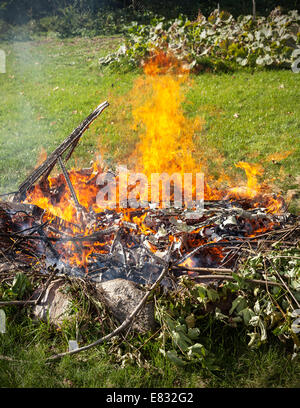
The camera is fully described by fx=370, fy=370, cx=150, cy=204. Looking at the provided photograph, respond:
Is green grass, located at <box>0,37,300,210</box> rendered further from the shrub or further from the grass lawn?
the shrub

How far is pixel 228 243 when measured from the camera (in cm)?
346

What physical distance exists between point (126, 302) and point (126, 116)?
18.8 ft

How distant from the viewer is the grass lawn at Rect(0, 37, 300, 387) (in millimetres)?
2744

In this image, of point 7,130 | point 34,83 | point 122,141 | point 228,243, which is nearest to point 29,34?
point 34,83

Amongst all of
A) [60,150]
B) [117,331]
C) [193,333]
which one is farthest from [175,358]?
[60,150]

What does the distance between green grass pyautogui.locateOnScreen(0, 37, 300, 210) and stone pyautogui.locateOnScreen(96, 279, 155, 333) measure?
316 centimetres

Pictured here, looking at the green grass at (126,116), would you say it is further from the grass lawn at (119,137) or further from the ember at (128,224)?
the ember at (128,224)

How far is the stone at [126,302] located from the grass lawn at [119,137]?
0.20 metres

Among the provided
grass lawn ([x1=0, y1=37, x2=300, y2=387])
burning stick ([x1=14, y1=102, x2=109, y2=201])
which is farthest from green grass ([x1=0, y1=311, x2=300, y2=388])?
burning stick ([x1=14, y1=102, x2=109, y2=201])

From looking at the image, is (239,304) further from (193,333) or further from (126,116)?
(126,116)

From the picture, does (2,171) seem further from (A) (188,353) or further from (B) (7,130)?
(A) (188,353)

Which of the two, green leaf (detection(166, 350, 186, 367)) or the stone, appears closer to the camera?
green leaf (detection(166, 350, 186, 367))
